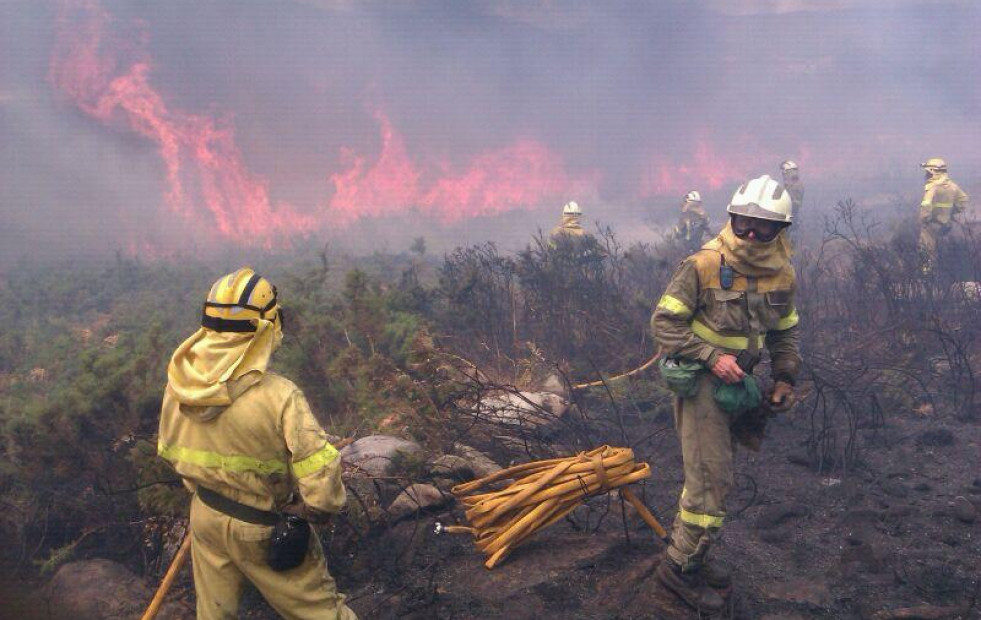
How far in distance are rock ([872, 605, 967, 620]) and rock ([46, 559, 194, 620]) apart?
367cm

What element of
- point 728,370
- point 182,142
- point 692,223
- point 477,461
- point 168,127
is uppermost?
point 168,127

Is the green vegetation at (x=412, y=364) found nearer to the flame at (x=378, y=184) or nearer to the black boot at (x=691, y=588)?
the black boot at (x=691, y=588)

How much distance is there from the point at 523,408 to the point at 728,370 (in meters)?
2.73

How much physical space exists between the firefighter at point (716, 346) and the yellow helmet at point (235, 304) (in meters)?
1.96

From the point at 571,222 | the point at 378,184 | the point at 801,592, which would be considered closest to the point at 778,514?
the point at 801,592

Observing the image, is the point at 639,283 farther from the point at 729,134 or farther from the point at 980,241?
the point at 729,134

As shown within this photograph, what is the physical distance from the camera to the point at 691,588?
311cm

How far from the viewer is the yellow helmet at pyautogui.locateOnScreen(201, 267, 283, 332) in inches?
95.7

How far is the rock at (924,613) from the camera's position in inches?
118

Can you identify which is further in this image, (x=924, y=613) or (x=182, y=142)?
(x=182, y=142)

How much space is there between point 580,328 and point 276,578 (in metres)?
5.71

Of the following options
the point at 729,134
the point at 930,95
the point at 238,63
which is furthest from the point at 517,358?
the point at 930,95

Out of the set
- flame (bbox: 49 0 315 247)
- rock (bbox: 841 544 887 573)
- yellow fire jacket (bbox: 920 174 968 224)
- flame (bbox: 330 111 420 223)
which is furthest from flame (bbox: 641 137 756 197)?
rock (bbox: 841 544 887 573)

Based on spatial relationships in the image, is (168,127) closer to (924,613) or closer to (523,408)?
(523,408)
